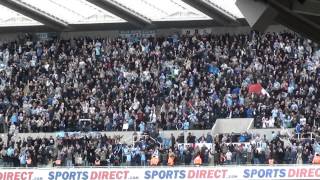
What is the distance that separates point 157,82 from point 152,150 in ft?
28.2

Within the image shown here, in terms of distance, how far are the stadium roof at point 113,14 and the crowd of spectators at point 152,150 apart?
9.16 m

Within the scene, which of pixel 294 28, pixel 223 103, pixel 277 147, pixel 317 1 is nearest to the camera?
pixel 317 1

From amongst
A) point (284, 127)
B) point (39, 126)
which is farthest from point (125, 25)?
point (284, 127)

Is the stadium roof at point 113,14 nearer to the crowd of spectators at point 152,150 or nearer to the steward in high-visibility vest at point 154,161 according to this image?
the crowd of spectators at point 152,150

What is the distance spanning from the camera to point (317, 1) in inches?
396

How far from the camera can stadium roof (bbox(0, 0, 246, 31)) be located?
4397 cm

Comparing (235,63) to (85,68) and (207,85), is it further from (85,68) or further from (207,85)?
(85,68)

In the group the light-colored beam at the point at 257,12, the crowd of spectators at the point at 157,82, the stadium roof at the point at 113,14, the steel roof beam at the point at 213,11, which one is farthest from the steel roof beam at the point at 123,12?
the light-colored beam at the point at 257,12

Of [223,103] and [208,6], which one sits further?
[208,6]

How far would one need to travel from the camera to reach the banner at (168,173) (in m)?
31.3

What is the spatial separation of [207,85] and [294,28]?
3049 cm

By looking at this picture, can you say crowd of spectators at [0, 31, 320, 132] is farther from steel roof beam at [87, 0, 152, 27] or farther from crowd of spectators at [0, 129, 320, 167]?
Answer: crowd of spectators at [0, 129, 320, 167]

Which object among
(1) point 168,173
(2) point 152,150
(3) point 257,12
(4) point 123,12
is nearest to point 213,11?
(4) point 123,12

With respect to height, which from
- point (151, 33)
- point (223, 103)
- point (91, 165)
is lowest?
point (91, 165)
